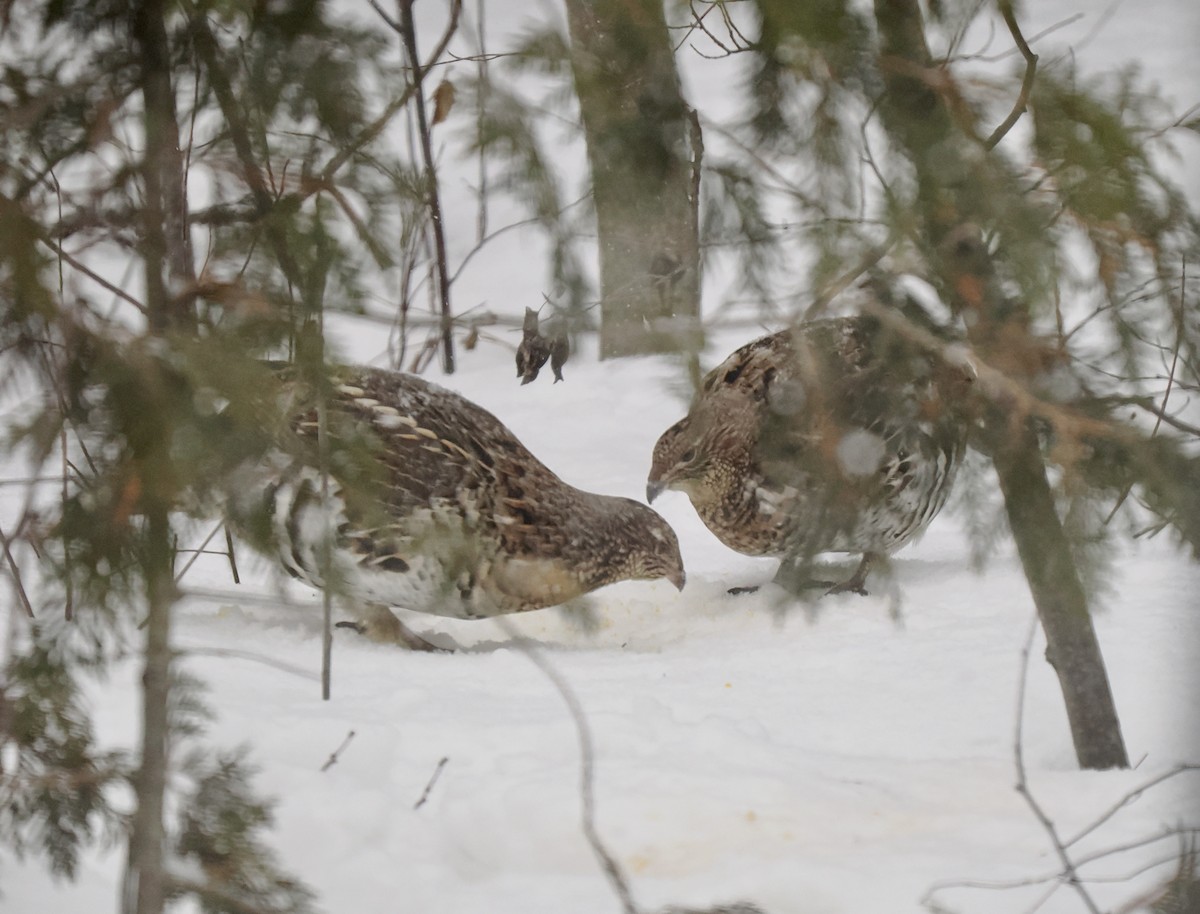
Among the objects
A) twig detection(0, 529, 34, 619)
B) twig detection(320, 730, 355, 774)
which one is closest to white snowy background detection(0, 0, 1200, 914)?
twig detection(320, 730, 355, 774)

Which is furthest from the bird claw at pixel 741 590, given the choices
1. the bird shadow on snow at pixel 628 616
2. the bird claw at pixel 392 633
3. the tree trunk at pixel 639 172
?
the tree trunk at pixel 639 172

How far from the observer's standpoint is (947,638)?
5.62ft

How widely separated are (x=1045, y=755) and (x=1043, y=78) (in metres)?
0.88

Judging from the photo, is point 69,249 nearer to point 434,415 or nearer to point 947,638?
point 434,415

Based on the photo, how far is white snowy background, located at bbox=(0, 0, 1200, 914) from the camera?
1218 millimetres

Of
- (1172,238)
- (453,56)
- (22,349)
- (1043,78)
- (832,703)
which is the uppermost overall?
(453,56)

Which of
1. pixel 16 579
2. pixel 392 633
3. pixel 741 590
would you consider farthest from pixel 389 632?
pixel 16 579

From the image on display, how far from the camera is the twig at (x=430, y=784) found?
1.32 metres

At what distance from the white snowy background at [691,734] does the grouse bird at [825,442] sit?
128 mm

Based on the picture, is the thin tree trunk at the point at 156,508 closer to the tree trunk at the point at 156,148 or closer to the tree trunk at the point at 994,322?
the tree trunk at the point at 156,148

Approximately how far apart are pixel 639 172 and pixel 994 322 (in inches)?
14.6

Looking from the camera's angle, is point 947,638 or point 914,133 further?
point 947,638

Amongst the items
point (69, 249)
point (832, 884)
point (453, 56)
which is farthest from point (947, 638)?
point (69, 249)

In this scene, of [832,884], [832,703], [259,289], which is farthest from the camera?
[832,703]
